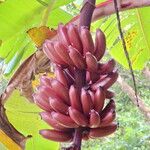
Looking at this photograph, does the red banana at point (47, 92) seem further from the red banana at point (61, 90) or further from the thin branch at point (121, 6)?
the thin branch at point (121, 6)

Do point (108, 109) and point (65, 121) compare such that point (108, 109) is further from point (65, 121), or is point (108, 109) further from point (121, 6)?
point (121, 6)

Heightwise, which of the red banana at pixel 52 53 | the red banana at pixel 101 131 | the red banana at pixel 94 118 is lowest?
the red banana at pixel 101 131

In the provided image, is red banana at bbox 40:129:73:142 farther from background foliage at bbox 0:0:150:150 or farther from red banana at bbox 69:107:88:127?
background foliage at bbox 0:0:150:150

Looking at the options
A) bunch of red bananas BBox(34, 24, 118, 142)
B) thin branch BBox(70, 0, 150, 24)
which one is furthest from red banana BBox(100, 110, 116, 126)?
thin branch BBox(70, 0, 150, 24)

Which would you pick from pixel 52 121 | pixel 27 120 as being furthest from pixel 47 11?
pixel 52 121

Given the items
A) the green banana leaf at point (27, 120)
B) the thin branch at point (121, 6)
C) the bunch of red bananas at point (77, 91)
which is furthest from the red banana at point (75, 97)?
the green banana leaf at point (27, 120)

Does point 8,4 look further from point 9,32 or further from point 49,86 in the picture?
point 49,86
